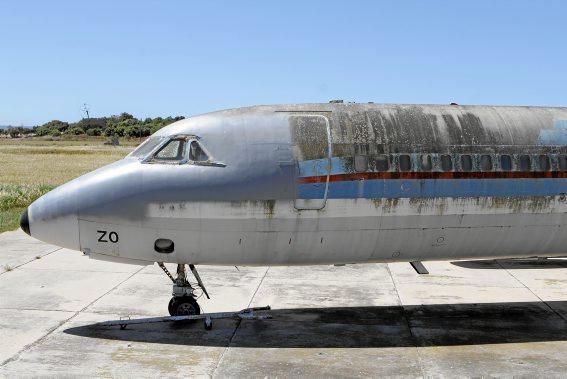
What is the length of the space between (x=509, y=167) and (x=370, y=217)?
2.78m

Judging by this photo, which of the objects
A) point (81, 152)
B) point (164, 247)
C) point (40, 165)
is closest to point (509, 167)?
point (164, 247)

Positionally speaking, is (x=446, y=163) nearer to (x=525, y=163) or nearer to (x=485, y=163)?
(x=485, y=163)

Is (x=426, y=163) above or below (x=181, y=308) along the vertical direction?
above

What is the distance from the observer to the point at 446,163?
39.9 ft

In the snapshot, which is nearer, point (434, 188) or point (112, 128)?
point (434, 188)

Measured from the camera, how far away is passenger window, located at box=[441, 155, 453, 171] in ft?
39.8

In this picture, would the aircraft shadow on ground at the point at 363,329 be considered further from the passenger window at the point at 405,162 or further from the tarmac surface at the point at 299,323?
the passenger window at the point at 405,162

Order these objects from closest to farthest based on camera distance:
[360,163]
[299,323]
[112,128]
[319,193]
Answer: [319,193], [360,163], [299,323], [112,128]

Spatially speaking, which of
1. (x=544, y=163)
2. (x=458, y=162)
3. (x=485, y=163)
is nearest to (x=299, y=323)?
(x=458, y=162)

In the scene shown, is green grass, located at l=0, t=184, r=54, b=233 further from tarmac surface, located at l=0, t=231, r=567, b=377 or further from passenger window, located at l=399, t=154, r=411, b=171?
passenger window, located at l=399, t=154, r=411, b=171

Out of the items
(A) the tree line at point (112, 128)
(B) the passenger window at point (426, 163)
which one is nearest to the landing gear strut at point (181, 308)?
Answer: (B) the passenger window at point (426, 163)

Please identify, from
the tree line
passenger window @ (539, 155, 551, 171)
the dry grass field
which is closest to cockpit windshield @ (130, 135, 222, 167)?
passenger window @ (539, 155, 551, 171)

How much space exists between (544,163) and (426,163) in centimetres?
232

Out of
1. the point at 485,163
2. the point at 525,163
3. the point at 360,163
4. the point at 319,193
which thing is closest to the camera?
the point at 319,193
